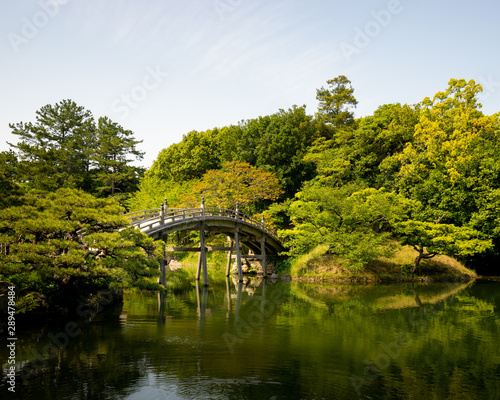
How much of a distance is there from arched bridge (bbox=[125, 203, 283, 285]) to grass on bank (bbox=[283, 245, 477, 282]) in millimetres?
3712

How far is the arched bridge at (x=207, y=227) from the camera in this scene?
21.5m

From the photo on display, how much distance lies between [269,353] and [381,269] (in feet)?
67.1

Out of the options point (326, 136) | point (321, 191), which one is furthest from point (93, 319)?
point (326, 136)

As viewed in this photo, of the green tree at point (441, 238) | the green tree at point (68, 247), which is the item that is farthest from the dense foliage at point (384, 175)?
the green tree at point (68, 247)

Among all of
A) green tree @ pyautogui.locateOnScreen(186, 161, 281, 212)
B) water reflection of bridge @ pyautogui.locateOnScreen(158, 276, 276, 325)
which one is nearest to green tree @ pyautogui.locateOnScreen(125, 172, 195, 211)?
green tree @ pyautogui.locateOnScreen(186, 161, 281, 212)

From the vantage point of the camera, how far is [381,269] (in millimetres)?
29156

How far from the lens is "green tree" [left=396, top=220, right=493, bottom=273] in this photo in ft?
90.9

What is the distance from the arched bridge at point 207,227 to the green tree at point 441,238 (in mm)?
10452

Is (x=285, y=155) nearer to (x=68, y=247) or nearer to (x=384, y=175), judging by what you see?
(x=384, y=175)

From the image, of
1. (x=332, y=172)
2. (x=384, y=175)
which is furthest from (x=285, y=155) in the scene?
(x=384, y=175)

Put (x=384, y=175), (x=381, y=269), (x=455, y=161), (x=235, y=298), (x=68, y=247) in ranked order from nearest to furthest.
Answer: (x=68, y=247) < (x=235, y=298) < (x=381, y=269) < (x=455, y=161) < (x=384, y=175)

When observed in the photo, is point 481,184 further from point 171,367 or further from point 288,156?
point 171,367

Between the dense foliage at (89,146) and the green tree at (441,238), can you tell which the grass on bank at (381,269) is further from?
the dense foliage at (89,146)

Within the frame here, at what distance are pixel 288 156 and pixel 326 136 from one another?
5.96 m
